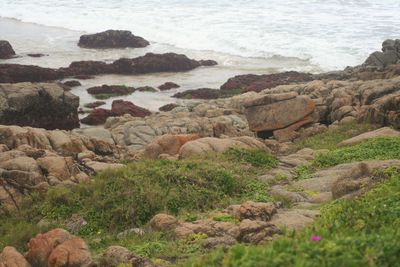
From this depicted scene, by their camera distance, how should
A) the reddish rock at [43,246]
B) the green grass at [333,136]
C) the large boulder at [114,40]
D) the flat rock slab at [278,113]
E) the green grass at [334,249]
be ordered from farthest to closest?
the large boulder at [114,40] < the flat rock slab at [278,113] < the green grass at [333,136] < the reddish rock at [43,246] < the green grass at [334,249]

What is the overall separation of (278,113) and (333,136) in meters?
2.87

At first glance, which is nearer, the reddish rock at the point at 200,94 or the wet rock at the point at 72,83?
the reddish rock at the point at 200,94

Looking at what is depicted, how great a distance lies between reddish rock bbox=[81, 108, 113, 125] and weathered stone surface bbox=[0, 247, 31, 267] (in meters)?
16.9

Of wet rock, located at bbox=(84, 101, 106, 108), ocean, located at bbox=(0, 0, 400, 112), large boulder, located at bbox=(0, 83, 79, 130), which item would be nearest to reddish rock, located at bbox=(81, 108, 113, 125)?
large boulder, located at bbox=(0, 83, 79, 130)

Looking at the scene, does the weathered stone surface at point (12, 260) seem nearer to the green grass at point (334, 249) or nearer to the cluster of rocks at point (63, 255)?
the cluster of rocks at point (63, 255)

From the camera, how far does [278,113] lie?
65.6ft

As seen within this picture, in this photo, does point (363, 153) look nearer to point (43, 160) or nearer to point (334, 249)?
point (43, 160)

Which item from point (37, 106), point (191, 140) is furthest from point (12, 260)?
point (37, 106)

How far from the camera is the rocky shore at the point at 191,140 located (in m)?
7.98

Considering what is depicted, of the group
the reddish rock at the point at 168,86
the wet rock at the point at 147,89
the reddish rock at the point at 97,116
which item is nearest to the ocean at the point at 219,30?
the reddish rock at the point at 168,86

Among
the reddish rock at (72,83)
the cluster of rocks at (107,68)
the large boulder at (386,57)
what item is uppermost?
the large boulder at (386,57)

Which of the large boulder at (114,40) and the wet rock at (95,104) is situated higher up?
the large boulder at (114,40)

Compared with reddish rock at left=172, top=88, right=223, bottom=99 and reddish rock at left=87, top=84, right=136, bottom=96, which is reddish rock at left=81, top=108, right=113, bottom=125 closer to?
reddish rock at left=87, top=84, right=136, bottom=96

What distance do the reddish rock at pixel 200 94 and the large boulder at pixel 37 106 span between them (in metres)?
7.10
